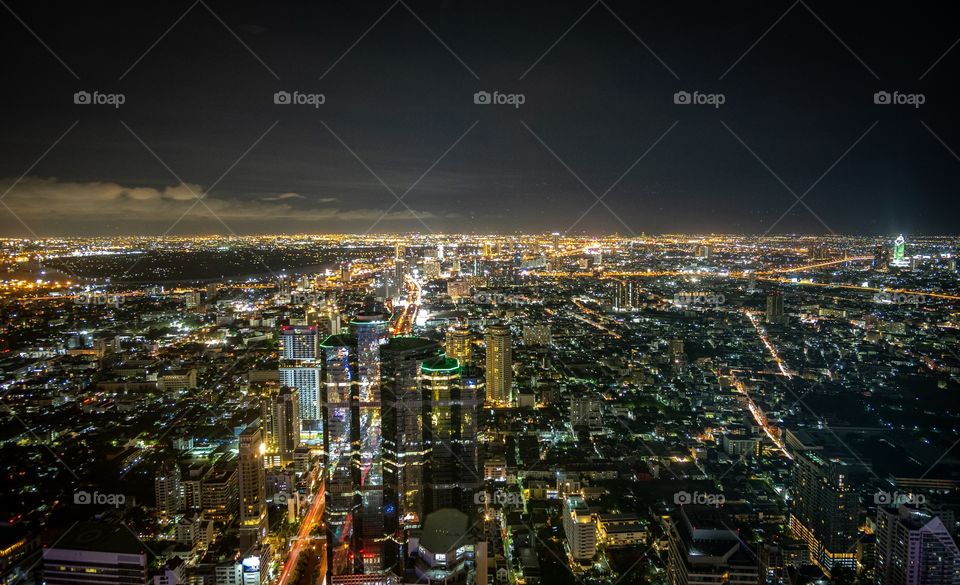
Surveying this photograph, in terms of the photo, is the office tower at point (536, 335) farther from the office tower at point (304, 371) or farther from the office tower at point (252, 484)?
the office tower at point (252, 484)

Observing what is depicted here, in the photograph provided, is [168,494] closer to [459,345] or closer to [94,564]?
[94,564]

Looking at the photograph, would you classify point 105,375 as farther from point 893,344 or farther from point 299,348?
point 893,344

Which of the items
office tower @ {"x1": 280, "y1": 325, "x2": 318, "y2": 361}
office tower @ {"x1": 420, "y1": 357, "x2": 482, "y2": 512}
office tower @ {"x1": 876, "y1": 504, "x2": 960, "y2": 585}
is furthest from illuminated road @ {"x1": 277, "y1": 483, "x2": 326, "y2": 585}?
office tower @ {"x1": 876, "y1": 504, "x2": 960, "y2": 585}

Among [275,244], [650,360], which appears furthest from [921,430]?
[275,244]

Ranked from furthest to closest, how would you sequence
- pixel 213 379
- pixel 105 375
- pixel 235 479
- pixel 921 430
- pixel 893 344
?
pixel 213 379 < pixel 105 375 < pixel 893 344 < pixel 921 430 < pixel 235 479

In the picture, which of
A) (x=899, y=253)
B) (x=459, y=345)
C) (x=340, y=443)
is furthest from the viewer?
(x=899, y=253)

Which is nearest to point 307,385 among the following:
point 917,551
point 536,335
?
point 536,335
